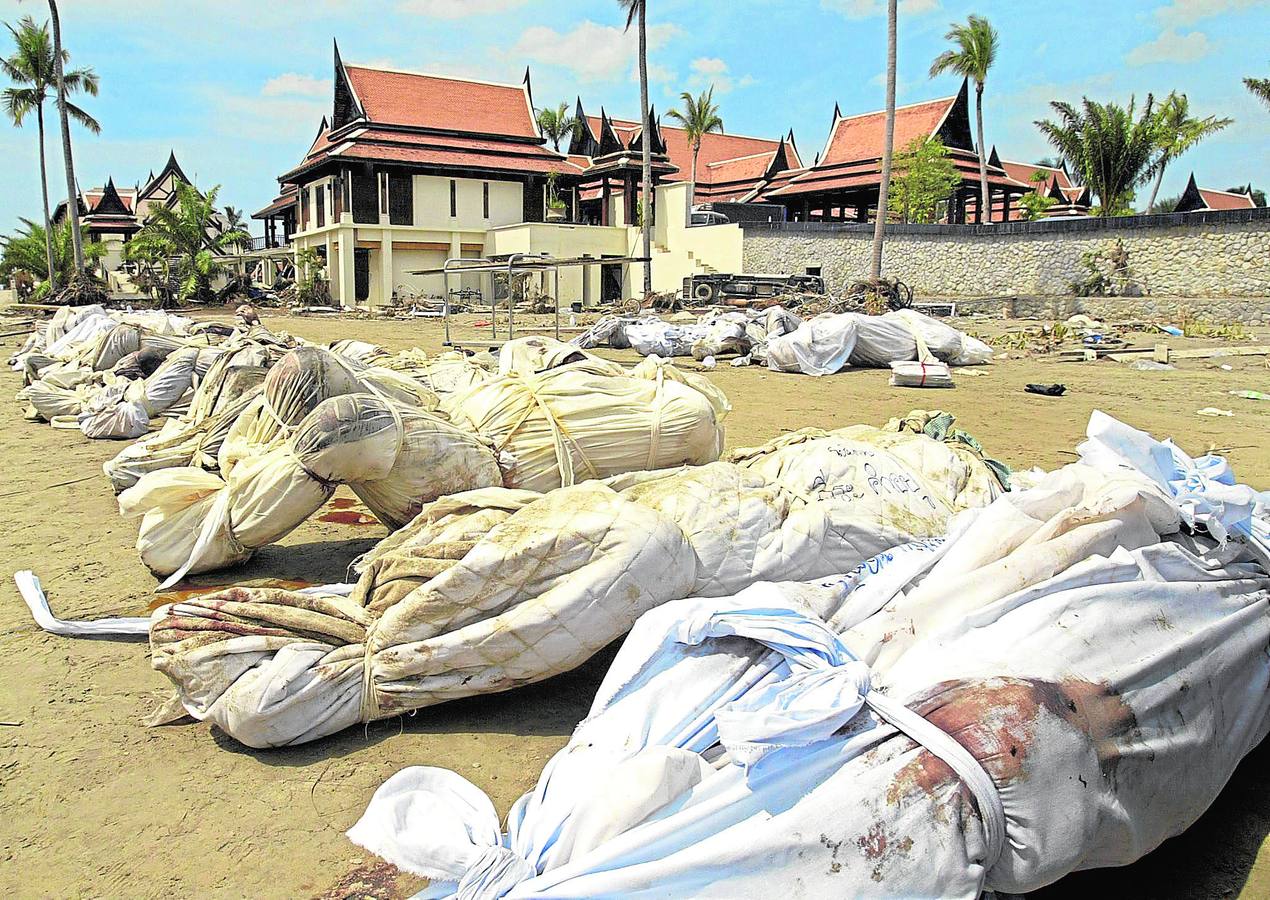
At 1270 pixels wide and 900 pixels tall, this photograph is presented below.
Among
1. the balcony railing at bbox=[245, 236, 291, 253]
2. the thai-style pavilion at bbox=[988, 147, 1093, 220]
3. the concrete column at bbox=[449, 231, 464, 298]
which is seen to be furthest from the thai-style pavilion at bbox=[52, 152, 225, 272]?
the thai-style pavilion at bbox=[988, 147, 1093, 220]

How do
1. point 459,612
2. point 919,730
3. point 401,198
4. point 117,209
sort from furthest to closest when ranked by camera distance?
point 117,209 < point 401,198 < point 459,612 < point 919,730

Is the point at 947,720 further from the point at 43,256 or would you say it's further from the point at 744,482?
the point at 43,256

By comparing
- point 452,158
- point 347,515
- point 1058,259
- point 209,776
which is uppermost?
point 452,158

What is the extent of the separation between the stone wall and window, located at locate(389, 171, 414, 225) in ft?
30.6

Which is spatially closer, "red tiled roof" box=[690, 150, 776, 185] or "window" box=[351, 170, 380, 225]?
"window" box=[351, 170, 380, 225]

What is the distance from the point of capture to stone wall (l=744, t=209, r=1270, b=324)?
15.5 metres

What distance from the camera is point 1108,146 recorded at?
73.7 feet

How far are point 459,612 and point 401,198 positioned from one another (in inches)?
955

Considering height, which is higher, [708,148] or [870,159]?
[708,148]

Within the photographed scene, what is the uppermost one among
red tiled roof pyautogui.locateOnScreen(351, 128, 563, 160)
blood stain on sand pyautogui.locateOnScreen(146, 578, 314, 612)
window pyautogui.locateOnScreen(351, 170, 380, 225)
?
red tiled roof pyautogui.locateOnScreen(351, 128, 563, 160)

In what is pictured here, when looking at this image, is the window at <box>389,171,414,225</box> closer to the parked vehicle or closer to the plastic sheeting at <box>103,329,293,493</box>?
the parked vehicle

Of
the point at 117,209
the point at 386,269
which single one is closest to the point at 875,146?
the point at 386,269

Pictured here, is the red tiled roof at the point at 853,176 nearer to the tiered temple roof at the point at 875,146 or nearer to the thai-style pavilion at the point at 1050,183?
the tiered temple roof at the point at 875,146

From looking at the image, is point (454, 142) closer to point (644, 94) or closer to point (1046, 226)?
point (644, 94)
